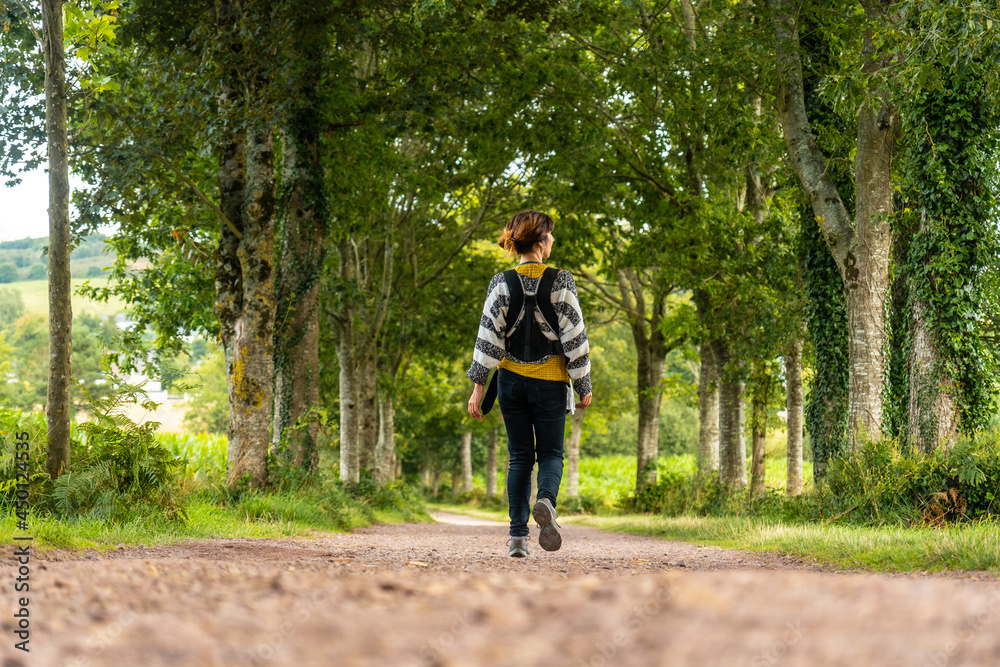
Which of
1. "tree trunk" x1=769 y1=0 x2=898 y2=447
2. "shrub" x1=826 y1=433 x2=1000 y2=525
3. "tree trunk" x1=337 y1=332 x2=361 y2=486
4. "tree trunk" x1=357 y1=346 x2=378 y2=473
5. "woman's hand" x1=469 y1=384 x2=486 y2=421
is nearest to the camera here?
"woman's hand" x1=469 y1=384 x2=486 y2=421

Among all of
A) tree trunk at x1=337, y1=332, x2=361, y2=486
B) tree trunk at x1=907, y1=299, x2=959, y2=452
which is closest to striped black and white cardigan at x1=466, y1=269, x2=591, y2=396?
tree trunk at x1=907, y1=299, x2=959, y2=452

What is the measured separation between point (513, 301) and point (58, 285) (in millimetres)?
4543

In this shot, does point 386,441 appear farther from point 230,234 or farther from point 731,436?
point 230,234

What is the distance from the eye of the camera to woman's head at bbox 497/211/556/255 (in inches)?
221

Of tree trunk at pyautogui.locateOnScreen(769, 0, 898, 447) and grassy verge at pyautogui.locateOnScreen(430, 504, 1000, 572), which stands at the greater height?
tree trunk at pyautogui.locateOnScreen(769, 0, 898, 447)

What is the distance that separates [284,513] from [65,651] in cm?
776

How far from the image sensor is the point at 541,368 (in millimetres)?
5414

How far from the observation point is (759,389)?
16.5 meters

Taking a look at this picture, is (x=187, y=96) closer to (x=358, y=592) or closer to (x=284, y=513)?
(x=284, y=513)

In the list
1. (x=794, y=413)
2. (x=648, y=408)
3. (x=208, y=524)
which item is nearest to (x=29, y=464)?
(x=208, y=524)

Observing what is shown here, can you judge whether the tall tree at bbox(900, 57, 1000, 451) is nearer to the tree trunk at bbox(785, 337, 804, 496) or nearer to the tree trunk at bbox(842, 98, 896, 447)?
the tree trunk at bbox(842, 98, 896, 447)

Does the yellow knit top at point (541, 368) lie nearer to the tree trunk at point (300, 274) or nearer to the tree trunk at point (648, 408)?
the tree trunk at point (300, 274)

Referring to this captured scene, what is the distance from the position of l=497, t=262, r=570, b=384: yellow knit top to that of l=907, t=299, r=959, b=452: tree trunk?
18.3ft

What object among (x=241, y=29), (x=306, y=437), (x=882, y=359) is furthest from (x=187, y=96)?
(x=882, y=359)
